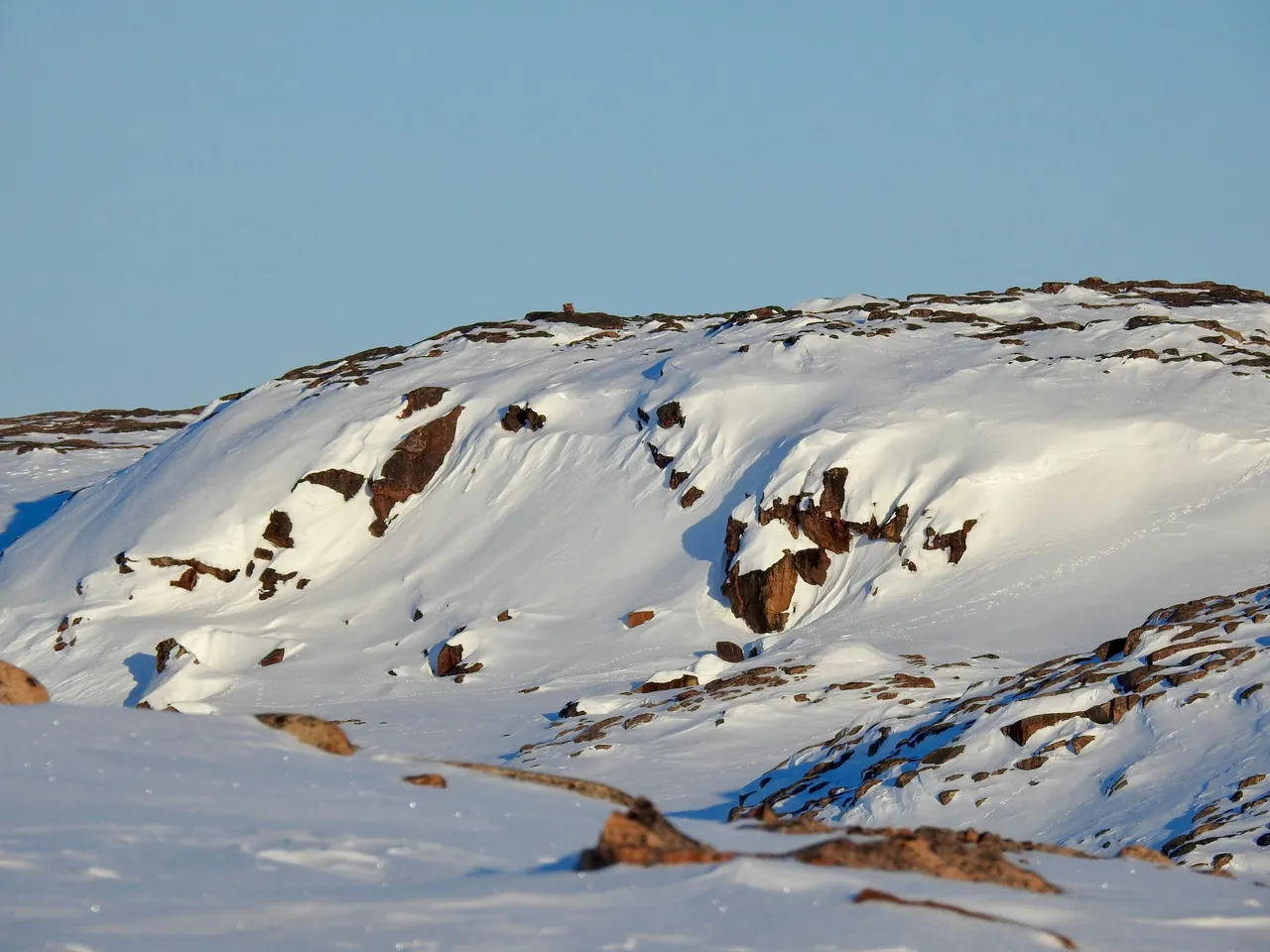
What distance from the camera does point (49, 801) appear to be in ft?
34.2

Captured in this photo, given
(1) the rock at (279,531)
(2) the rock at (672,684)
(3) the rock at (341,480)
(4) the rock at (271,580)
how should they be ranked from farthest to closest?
(3) the rock at (341,480) → (1) the rock at (279,531) → (4) the rock at (271,580) → (2) the rock at (672,684)

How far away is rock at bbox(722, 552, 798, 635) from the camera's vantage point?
39.7 metres

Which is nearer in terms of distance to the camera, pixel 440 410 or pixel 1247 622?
pixel 1247 622

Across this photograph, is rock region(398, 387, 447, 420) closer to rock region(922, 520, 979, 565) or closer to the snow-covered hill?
the snow-covered hill

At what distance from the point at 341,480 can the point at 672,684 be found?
19099 millimetres

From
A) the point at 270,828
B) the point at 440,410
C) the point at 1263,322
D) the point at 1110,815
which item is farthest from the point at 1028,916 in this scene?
the point at 1263,322

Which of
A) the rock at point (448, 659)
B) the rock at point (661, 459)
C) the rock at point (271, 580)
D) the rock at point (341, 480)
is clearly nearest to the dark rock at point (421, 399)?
the rock at point (341, 480)

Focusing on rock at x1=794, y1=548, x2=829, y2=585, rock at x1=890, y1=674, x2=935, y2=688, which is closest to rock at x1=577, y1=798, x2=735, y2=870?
rock at x1=890, y1=674, x2=935, y2=688

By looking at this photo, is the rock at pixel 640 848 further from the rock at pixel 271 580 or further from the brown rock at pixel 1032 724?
the rock at pixel 271 580

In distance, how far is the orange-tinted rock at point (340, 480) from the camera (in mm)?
49750

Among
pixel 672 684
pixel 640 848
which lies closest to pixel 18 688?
pixel 640 848

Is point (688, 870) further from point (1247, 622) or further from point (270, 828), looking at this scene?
point (1247, 622)

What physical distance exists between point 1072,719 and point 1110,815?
2873 millimetres

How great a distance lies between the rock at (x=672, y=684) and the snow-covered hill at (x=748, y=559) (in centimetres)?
8
